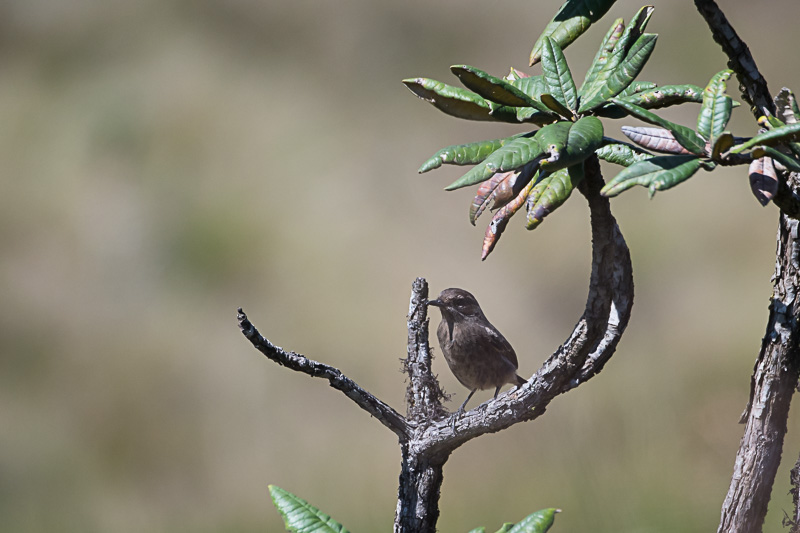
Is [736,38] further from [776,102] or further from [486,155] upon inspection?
[486,155]

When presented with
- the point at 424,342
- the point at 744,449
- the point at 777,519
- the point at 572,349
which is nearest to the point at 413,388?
the point at 424,342

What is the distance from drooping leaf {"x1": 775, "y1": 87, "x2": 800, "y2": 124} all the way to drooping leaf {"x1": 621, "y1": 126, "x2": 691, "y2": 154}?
47 cm

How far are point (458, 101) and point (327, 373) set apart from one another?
776mm

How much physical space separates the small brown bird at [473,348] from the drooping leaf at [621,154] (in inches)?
63.8

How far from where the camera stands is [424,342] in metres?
2.09

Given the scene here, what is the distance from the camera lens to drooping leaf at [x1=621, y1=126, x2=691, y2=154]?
1.19 m

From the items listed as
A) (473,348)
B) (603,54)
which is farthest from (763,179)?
(473,348)

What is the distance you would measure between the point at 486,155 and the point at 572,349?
0.54 meters


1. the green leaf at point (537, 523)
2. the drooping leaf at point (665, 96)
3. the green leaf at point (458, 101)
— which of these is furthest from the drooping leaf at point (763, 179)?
the green leaf at point (537, 523)

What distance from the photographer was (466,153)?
1.22 m

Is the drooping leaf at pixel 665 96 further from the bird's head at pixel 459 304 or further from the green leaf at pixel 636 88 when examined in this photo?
the bird's head at pixel 459 304

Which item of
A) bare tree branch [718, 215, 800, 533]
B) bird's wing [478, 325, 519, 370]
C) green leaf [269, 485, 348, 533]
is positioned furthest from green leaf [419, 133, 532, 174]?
bird's wing [478, 325, 519, 370]

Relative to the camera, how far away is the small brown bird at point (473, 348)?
3.05m

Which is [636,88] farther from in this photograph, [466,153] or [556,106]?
[466,153]
